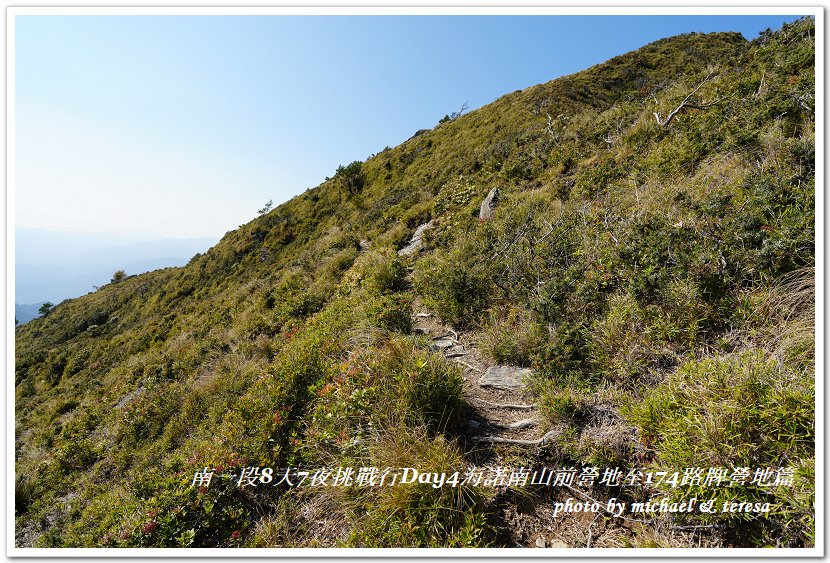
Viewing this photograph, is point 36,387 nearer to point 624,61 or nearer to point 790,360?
point 790,360

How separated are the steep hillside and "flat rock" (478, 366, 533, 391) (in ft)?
0.63

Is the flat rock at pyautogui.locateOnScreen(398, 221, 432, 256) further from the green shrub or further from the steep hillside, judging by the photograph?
the green shrub

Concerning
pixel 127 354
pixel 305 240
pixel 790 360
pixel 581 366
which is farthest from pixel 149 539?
pixel 305 240

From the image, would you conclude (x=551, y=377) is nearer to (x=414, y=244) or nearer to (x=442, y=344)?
(x=442, y=344)

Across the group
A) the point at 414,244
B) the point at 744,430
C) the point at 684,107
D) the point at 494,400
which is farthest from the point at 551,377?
the point at 684,107

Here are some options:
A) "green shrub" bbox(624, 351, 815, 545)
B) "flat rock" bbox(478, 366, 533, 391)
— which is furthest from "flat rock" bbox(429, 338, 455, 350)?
"green shrub" bbox(624, 351, 815, 545)

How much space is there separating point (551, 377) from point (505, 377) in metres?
0.68

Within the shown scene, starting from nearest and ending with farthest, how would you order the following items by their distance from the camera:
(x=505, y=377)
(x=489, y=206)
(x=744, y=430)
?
(x=744, y=430) < (x=505, y=377) < (x=489, y=206)

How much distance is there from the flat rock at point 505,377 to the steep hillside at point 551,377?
19cm

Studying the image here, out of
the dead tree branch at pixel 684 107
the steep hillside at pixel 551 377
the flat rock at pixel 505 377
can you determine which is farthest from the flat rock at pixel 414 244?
the dead tree branch at pixel 684 107

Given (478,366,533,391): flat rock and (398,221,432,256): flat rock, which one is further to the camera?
(398,221,432,256): flat rock

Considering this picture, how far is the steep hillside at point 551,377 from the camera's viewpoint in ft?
9.52

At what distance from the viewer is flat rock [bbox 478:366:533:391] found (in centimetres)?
471

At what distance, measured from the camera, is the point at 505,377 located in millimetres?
4906
